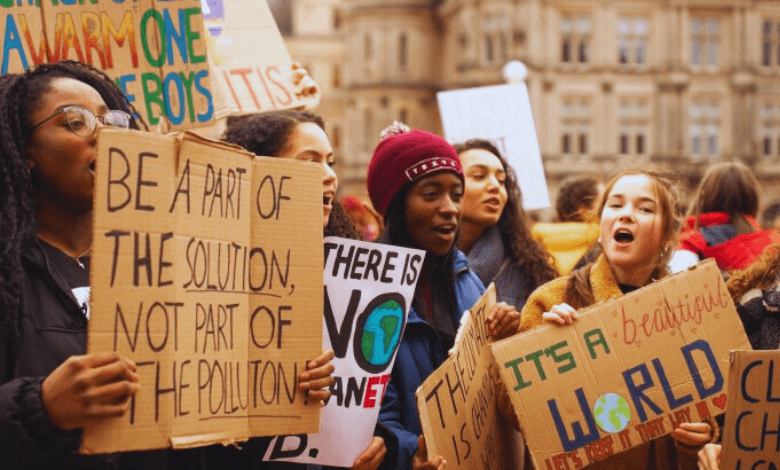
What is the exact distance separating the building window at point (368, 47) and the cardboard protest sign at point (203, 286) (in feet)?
133

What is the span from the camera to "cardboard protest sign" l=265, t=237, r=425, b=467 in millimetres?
3705

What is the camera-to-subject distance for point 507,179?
639 cm

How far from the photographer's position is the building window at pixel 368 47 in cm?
4336

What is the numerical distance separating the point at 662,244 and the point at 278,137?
1422 millimetres

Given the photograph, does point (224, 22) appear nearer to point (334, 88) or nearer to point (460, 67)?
point (460, 67)

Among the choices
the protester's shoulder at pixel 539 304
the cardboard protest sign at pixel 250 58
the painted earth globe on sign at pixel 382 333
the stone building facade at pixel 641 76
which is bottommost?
the stone building facade at pixel 641 76

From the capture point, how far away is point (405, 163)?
446 centimetres

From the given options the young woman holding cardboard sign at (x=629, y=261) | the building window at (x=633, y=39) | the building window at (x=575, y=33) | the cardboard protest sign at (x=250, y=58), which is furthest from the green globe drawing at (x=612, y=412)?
the building window at (x=633, y=39)

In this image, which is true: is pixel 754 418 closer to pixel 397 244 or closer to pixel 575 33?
pixel 397 244

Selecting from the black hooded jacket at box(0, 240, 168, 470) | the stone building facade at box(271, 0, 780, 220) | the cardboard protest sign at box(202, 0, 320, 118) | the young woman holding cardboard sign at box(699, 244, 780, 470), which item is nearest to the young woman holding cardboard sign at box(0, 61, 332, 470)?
the black hooded jacket at box(0, 240, 168, 470)

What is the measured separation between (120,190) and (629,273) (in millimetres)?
2244

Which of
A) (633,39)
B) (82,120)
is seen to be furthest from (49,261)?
(633,39)

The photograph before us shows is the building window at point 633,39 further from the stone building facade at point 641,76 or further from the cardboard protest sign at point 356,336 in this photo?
the cardboard protest sign at point 356,336

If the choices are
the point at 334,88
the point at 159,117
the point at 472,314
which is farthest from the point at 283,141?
the point at 334,88
